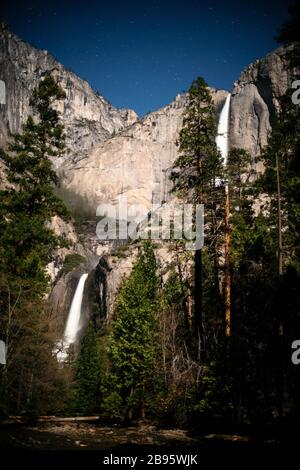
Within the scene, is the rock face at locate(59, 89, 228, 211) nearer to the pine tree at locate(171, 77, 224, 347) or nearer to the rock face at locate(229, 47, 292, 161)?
the rock face at locate(229, 47, 292, 161)

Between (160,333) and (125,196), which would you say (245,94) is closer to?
(125,196)

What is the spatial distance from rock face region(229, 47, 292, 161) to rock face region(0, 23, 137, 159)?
187 ft

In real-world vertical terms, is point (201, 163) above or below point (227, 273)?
above

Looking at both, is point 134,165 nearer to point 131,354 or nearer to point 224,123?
point 224,123

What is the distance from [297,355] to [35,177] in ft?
46.9

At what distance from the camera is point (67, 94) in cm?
14175

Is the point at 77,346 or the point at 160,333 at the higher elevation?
A: the point at 160,333

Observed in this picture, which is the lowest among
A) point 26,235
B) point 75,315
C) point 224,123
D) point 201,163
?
point 75,315

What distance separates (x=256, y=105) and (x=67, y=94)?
82.6 metres

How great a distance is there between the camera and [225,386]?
1297 centimetres

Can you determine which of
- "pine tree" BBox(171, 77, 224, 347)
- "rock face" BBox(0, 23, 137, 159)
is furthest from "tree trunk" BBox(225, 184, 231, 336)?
"rock face" BBox(0, 23, 137, 159)

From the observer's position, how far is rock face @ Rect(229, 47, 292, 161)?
80.2 metres

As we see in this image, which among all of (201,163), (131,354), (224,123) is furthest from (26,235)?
(224,123)
